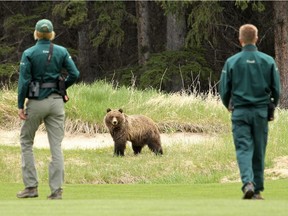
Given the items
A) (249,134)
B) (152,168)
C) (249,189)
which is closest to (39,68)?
(249,134)

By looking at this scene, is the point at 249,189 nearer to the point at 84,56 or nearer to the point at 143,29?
the point at 143,29

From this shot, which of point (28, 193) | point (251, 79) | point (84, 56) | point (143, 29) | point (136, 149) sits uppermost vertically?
point (251, 79)

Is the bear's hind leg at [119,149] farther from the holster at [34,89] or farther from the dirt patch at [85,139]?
the holster at [34,89]

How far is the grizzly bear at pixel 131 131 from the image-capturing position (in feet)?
78.8

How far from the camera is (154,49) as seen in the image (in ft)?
143

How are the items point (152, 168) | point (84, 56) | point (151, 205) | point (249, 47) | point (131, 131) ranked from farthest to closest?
point (84, 56) → point (131, 131) → point (152, 168) → point (249, 47) → point (151, 205)

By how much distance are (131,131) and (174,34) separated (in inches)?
653

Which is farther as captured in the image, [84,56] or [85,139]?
[84,56]

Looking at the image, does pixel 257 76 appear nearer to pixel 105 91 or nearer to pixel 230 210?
pixel 230 210

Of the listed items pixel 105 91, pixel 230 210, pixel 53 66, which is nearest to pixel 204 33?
pixel 105 91

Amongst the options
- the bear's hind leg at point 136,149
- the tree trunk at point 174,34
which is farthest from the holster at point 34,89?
the tree trunk at point 174,34

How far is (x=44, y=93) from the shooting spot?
1410 centimetres

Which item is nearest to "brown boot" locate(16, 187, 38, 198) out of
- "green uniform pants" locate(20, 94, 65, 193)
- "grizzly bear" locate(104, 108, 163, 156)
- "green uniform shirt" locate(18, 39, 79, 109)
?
"green uniform pants" locate(20, 94, 65, 193)

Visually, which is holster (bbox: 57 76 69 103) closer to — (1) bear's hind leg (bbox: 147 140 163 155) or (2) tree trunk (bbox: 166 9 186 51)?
(1) bear's hind leg (bbox: 147 140 163 155)
